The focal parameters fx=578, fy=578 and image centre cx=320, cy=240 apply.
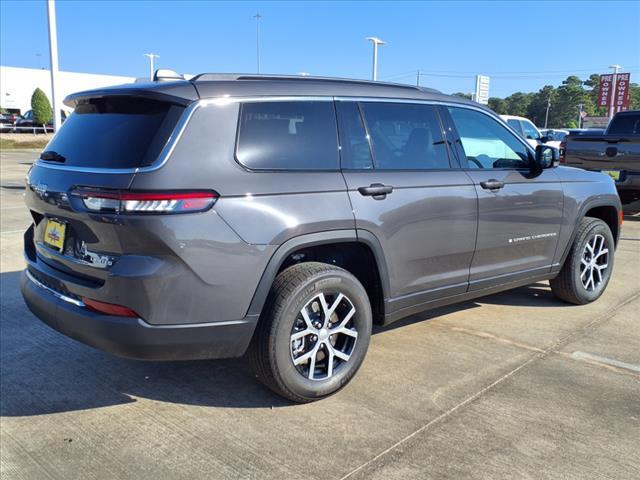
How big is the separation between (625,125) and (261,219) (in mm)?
10235

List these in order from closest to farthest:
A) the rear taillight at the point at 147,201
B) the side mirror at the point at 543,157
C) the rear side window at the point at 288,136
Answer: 1. the rear taillight at the point at 147,201
2. the rear side window at the point at 288,136
3. the side mirror at the point at 543,157

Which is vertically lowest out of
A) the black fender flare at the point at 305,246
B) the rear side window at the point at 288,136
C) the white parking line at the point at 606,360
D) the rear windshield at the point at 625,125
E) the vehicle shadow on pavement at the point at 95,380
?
the vehicle shadow on pavement at the point at 95,380

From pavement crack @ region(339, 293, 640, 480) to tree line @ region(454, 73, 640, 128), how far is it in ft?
293

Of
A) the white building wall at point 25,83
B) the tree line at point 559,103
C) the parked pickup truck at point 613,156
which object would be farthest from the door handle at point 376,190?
the tree line at point 559,103

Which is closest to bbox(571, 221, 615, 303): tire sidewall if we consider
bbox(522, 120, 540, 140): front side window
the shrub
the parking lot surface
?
the parking lot surface

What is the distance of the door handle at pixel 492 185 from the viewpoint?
420cm

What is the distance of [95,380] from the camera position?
3.70m

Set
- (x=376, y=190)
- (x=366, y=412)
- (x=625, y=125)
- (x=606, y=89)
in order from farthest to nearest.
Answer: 1. (x=606, y=89)
2. (x=625, y=125)
3. (x=376, y=190)
4. (x=366, y=412)

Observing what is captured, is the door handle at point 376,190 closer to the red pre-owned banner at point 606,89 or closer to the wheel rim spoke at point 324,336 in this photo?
the wheel rim spoke at point 324,336

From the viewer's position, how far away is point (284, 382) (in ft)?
10.4

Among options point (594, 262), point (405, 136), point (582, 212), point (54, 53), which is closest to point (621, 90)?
point (54, 53)

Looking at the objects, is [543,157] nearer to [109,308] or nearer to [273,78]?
[273,78]

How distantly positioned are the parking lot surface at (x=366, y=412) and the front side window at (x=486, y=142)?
133 cm

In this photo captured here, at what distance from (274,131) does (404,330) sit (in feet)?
6.92
